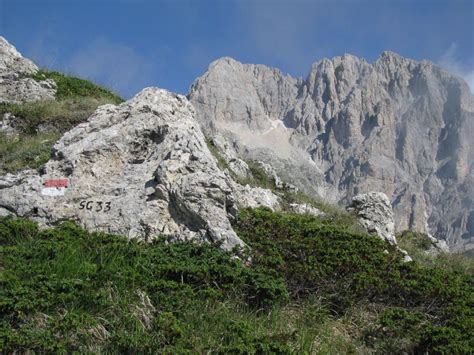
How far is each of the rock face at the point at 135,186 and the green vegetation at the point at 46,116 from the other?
2.29m

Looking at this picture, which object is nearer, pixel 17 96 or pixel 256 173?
pixel 17 96

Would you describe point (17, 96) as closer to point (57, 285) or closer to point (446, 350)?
point (57, 285)

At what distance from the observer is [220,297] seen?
6.27 metres

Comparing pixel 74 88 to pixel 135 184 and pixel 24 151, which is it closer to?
pixel 24 151

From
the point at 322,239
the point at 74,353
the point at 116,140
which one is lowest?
the point at 74,353

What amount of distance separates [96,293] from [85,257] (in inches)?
39.5

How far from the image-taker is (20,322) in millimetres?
5258

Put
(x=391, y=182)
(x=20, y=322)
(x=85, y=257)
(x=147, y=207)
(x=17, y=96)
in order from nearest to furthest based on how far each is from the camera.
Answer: (x=20, y=322), (x=85, y=257), (x=147, y=207), (x=17, y=96), (x=391, y=182)

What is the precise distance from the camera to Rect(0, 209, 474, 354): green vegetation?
A: 5195 millimetres

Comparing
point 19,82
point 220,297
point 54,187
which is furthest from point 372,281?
point 19,82

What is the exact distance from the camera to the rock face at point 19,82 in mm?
18438

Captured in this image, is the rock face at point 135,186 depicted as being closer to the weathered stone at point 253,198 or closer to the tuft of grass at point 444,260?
the weathered stone at point 253,198

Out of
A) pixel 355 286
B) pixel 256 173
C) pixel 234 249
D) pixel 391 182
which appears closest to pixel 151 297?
pixel 234 249

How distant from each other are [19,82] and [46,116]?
4.01m
